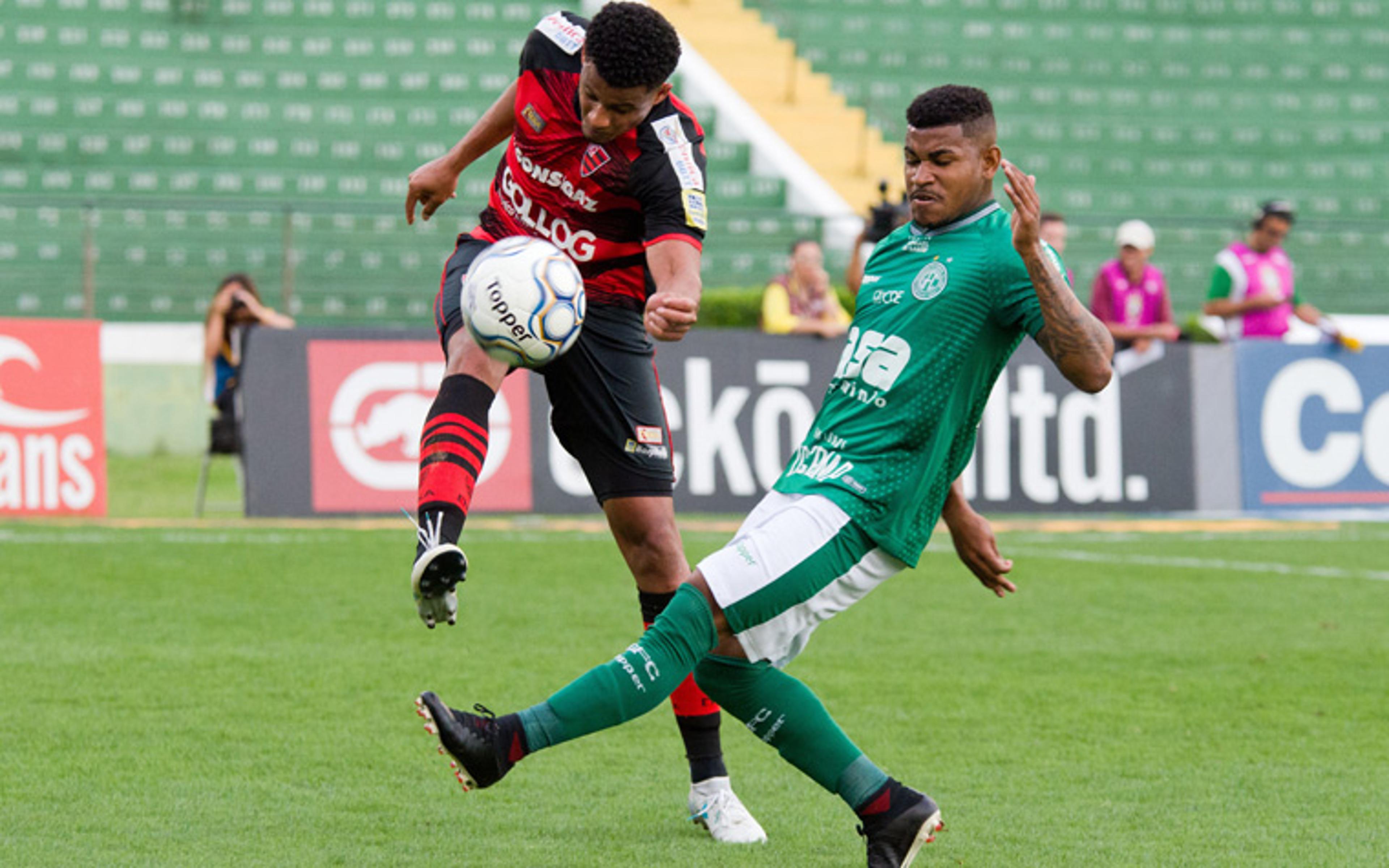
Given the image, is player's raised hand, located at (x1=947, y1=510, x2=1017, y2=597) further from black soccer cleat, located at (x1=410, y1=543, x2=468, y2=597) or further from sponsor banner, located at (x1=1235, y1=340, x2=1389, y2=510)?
sponsor banner, located at (x1=1235, y1=340, x2=1389, y2=510)

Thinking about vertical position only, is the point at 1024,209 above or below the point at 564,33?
below

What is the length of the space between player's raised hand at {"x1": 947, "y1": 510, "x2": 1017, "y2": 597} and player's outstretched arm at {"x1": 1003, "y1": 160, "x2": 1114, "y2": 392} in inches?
20.5

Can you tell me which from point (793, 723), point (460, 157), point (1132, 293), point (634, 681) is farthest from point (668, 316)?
point (1132, 293)

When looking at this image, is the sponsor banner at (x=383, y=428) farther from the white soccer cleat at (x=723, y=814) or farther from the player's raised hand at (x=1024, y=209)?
the player's raised hand at (x=1024, y=209)

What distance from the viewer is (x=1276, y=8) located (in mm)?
28203

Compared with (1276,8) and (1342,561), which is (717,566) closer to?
(1342,561)

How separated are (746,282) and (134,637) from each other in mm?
12714

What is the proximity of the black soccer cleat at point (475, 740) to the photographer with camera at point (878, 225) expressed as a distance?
331 inches

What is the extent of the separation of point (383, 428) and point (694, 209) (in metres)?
7.41

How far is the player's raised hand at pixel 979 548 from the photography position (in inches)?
172

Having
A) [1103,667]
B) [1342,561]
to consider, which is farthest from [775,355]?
[1103,667]

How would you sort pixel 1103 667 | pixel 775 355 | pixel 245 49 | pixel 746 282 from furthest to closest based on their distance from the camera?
pixel 245 49 → pixel 746 282 → pixel 775 355 → pixel 1103 667

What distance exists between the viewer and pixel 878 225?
12.5 metres

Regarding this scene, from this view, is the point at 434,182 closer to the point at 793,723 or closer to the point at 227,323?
the point at 793,723
